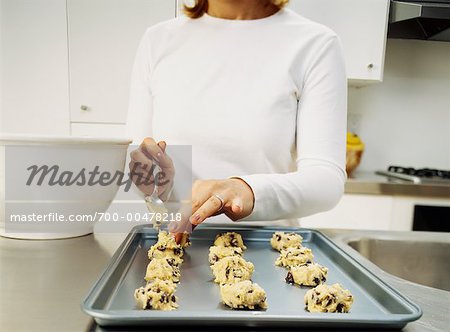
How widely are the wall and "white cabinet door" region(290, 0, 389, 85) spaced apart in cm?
23

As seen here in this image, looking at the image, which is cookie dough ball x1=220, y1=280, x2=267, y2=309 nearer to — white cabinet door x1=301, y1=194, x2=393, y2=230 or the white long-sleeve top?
the white long-sleeve top

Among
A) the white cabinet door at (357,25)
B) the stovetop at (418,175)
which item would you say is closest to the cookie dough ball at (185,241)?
the stovetop at (418,175)

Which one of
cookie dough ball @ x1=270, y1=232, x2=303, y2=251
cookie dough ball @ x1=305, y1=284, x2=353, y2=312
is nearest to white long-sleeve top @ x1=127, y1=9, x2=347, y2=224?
cookie dough ball @ x1=270, y1=232, x2=303, y2=251

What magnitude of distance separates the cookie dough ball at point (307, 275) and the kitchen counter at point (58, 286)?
0.09 meters

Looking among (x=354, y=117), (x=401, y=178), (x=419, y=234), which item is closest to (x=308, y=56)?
(x=419, y=234)

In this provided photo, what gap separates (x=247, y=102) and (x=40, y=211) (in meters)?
0.45

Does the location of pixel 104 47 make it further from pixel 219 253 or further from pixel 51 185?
pixel 219 253

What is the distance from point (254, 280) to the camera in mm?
512

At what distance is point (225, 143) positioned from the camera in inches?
34.3

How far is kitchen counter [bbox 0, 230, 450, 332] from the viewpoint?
380mm

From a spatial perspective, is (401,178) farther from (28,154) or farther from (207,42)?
(28,154)

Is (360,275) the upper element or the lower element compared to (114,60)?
lower

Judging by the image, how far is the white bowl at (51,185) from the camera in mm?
590

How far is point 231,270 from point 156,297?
4.5 inches
